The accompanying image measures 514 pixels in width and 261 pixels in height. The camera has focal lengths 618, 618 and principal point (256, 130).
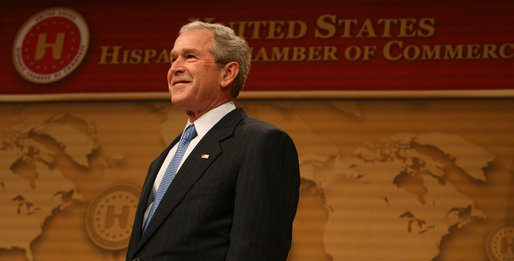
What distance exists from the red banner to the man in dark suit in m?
2.09

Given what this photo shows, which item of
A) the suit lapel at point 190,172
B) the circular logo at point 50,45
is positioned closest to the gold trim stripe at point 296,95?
the circular logo at point 50,45

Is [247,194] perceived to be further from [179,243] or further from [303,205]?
[303,205]

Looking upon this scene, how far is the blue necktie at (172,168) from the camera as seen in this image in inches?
61.3

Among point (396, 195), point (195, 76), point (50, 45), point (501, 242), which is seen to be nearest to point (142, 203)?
point (195, 76)

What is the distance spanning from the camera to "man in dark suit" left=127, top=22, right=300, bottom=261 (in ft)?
4.59

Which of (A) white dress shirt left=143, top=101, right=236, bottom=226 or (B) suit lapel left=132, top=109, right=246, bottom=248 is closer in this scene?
(B) suit lapel left=132, top=109, right=246, bottom=248

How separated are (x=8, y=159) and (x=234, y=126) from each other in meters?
2.86

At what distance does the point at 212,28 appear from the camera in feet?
5.74

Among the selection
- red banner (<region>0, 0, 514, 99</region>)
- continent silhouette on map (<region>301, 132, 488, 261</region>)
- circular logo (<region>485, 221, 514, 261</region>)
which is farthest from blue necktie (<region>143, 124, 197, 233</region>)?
circular logo (<region>485, 221, 514, 261</region>)

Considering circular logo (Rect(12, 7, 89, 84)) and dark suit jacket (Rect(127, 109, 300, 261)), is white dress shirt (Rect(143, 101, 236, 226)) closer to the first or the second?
dark suit jacket (Rect(127, 109, 300, 261))

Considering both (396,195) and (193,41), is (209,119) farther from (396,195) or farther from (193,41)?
(396,195)

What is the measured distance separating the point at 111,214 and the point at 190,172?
2459 mm

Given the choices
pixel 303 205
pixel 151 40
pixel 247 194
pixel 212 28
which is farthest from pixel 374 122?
pixel 247 194

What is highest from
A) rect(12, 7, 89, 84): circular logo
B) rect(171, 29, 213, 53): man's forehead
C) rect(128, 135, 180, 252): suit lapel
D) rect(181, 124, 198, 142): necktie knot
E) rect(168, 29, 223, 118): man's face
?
rect(12, 7, 89, 84): circular logo
